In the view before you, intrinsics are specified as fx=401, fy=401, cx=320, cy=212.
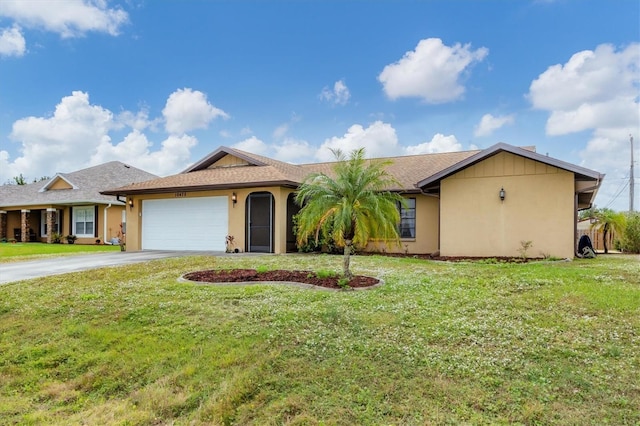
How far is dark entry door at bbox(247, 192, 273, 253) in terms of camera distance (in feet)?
51.4

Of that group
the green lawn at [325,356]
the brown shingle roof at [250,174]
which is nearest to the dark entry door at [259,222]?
the brown shingle roof at [250,174]

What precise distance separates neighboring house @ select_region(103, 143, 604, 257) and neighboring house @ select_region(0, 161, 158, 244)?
721 cm

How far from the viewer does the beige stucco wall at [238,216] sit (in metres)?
15.0

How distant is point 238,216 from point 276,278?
800cm

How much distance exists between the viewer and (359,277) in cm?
814

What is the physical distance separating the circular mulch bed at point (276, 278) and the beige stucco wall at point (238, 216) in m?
5.72

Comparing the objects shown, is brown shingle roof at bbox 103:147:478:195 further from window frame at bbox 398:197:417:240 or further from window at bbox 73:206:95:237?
window at bbox 73:206:95:237

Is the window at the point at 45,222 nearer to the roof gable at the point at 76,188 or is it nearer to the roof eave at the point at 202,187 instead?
the roof gable at the point at 76,188

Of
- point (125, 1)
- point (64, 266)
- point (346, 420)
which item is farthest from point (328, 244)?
point (346, 420)

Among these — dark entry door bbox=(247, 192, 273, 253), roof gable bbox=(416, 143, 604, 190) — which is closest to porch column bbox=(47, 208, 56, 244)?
dark entry door bbox=(247, 192, 273, 253)

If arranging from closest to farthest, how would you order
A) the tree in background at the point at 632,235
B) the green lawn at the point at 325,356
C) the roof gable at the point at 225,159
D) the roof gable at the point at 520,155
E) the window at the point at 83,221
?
the green lawn at the point at 325,356 → the roof gable at the point at 520,155 → the tree in background at the point at 632,235 → the roof gable at the point at 225,159 → the window at the point at 83,221

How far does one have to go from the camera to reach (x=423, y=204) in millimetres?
15438

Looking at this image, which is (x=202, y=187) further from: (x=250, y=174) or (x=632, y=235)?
(x=632, y=235)

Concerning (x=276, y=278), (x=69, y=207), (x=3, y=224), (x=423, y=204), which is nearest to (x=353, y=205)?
(x=276, y=278)
